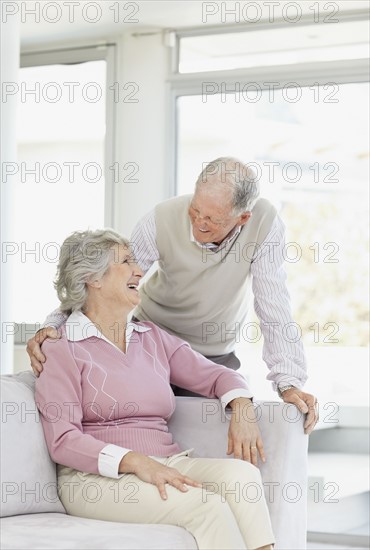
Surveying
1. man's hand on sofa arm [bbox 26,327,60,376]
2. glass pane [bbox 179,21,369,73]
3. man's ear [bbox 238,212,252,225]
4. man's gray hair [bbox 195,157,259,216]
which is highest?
glass pane [bbox 179,21,369,73]

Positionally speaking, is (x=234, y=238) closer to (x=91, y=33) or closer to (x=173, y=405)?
(x=173, y=405)

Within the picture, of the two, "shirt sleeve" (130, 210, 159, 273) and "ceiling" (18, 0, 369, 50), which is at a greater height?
"ceiling" (18, 0, 369, 50)

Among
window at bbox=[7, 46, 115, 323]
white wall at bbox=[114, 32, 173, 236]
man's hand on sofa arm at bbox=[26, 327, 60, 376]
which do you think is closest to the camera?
man's hand on sofa arm at bbox=[26, 327, 60, 376]

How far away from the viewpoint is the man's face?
298cm

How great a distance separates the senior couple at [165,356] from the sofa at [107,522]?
0.16 feet

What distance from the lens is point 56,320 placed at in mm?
3088

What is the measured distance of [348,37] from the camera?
4.96 meters

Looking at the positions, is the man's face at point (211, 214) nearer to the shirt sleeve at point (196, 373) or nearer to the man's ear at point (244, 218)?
the man's ear at point (244, 218)

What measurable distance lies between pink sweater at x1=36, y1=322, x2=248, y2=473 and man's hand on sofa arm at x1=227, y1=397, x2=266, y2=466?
111mm

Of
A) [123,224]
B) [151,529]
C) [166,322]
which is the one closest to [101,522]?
[151,529]

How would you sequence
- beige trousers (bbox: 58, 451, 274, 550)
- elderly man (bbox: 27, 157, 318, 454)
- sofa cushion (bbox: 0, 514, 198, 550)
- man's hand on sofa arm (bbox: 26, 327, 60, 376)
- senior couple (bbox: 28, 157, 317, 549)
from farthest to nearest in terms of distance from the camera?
1. elderly man (bbox: 27, 157, 318, 454)
2. man's hand on sofa arm (bbox: 26, 327, 60, 376)
3. senior couple (bbox: 28, 157, 317, 549)
4. beige trousers (bbox: 58, 451, 274, 550)
5. sofa cushion (bbox: 0, 514, 198, 550)

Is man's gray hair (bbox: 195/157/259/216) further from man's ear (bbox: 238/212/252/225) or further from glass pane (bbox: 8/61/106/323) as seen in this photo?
glass pane (bbox: 8/61/106/323)

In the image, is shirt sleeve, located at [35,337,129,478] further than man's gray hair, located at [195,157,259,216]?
No

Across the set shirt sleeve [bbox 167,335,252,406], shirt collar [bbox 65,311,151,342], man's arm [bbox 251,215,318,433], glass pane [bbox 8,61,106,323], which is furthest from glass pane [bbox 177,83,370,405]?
shirt collar [bbox 65,311,151,342]
